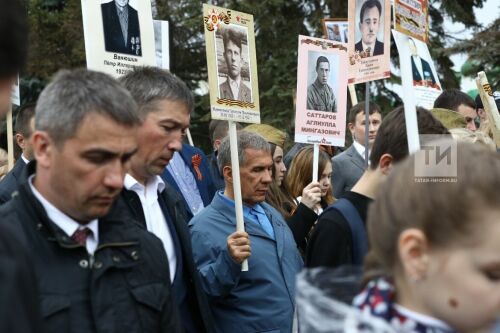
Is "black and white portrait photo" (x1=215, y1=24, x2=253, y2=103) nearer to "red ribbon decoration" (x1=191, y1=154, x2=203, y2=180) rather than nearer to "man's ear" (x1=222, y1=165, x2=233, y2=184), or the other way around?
"man's ear" (x1=222, y1=165, x2=233, y2=184)

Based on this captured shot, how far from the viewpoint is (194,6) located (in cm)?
2205

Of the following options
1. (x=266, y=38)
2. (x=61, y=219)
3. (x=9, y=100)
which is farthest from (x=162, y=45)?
(x=266, y=38)

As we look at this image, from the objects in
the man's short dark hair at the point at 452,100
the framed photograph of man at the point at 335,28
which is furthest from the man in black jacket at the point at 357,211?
the framed photograph of man at the point at 335,28

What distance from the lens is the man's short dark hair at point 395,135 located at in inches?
145

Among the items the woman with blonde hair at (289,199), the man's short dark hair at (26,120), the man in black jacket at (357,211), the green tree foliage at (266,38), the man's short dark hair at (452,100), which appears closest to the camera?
the man in black jacket at (357,211)

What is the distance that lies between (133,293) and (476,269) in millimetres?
1554

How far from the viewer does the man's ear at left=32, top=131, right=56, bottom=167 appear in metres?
3.03

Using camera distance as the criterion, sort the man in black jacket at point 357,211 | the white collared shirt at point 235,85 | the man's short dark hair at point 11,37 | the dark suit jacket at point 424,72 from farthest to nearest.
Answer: the dark suit jacket at point 424,72 → the white collared shirt at point 235,85 → the man in black jacket at point 357,211 → the man's short dark hair at point 11,37

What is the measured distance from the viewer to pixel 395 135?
3703mm

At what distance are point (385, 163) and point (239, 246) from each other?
128cm

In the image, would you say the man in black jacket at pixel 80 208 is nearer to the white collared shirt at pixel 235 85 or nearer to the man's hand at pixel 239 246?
the man's hand at pixel 239 246

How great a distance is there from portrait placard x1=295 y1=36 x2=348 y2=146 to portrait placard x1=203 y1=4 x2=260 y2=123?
112cm

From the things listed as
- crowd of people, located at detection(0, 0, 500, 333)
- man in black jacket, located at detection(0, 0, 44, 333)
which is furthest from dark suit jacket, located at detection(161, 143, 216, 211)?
man in black jacket, located at detection(0, 0, 44, 333)

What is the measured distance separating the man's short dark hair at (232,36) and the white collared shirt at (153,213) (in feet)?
5.06
